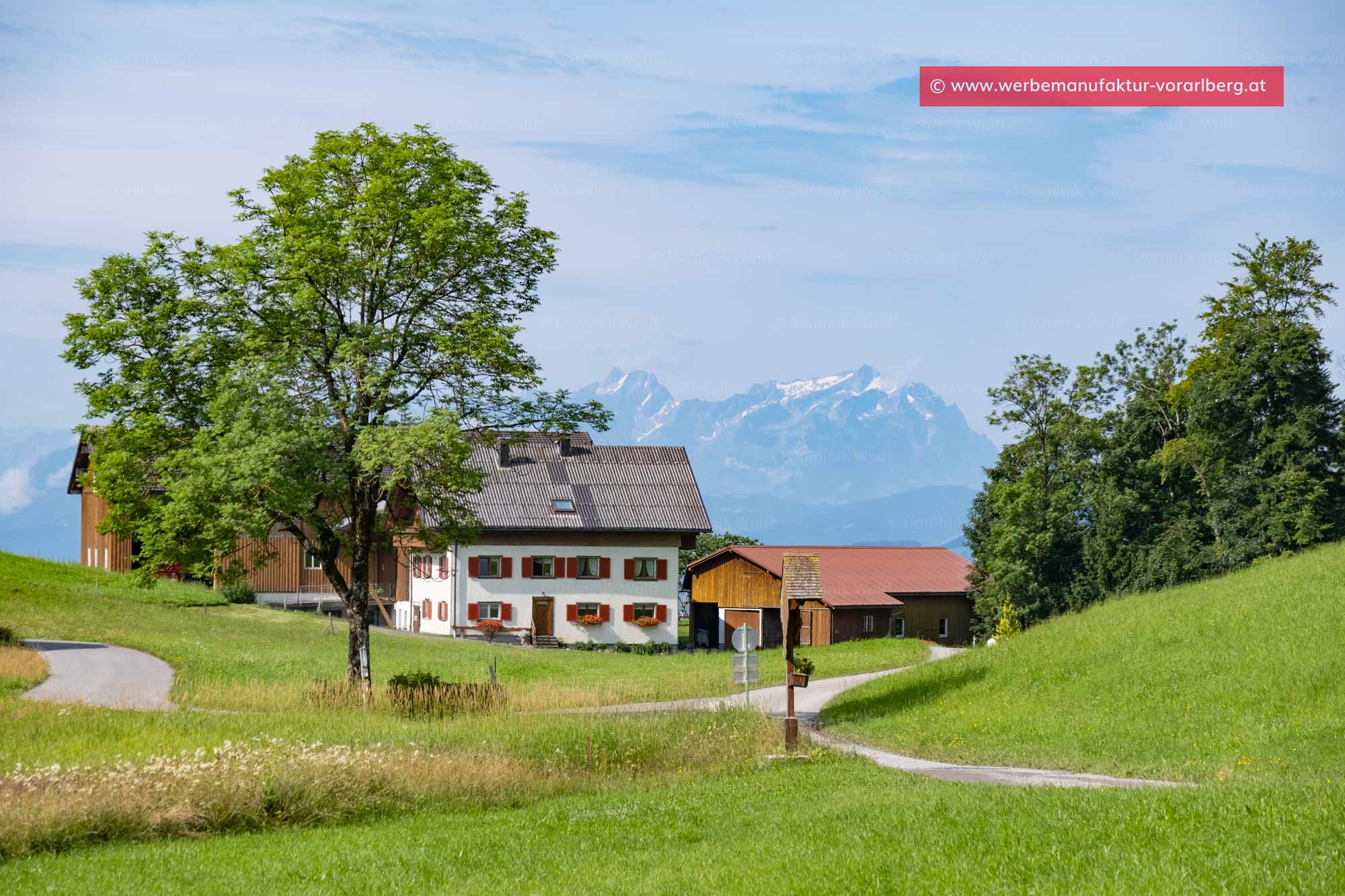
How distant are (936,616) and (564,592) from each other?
2000 centimetres

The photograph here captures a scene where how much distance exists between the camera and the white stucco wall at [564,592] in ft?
196

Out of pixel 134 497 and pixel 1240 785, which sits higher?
pixel 134 497

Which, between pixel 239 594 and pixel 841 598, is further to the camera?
pixel 841 598

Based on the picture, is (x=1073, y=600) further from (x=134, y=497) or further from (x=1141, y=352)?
(x=134, y=497)

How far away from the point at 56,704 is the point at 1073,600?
153 feet

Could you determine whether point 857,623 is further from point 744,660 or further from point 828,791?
point 828,791

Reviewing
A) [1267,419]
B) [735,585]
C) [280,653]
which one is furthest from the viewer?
[735,585]

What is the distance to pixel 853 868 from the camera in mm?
10711

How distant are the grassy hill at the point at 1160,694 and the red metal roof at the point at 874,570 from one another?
28133 millimetres

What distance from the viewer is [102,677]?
30.3 m

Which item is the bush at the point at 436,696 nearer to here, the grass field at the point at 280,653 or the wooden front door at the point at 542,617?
the grass field at the point at 280,653

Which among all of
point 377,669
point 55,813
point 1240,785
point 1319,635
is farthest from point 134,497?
point 1319,635

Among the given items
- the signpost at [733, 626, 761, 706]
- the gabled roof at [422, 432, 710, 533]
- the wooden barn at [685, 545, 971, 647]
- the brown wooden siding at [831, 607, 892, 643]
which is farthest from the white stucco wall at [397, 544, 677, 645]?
the signpost at [733, 626, 761, 706]

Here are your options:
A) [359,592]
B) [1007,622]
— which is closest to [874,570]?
[1007,622]
